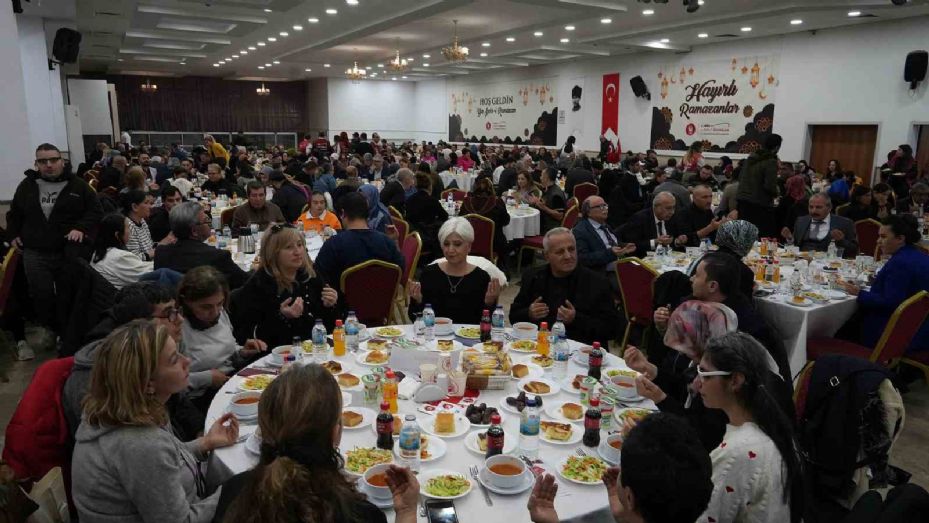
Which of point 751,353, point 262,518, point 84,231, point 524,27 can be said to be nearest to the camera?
point 262,518

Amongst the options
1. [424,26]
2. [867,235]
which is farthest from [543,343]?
[424,26]

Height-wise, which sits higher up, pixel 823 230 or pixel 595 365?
pixel 823 230

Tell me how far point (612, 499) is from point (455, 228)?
233 cm

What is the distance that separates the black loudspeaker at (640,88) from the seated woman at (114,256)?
51.2 ft

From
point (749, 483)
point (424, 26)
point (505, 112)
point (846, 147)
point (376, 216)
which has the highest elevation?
point (424, 26)

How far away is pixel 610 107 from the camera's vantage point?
18578mm

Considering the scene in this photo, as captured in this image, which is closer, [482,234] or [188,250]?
[188,250]

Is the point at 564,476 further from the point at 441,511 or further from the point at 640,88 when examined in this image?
the point at 640,88

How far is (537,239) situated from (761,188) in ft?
9.31

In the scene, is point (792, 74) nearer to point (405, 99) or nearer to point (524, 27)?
point (524, 27)

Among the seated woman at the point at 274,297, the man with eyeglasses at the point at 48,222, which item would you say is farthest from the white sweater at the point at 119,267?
the seated woman at the point at 274,297

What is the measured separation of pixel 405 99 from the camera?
1125 inches

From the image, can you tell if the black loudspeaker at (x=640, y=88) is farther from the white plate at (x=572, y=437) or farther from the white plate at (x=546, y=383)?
the white plate at (x=572, y=437)

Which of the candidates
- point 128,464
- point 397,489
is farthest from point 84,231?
point 397,489
